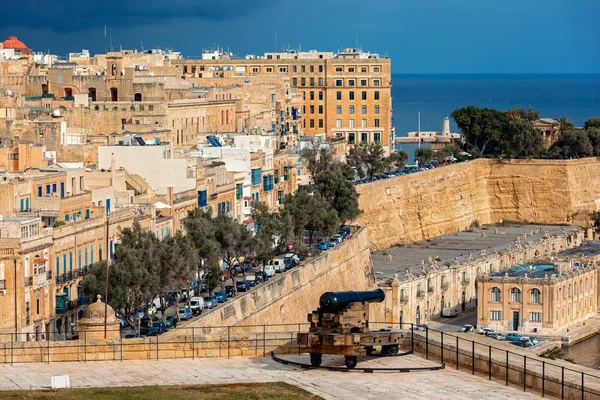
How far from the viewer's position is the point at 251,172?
7688cm

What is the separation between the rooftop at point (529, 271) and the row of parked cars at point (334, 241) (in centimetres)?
770

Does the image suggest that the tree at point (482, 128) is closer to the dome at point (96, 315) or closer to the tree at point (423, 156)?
the tree at point (423, 156)

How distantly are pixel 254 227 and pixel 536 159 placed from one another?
50024 mm

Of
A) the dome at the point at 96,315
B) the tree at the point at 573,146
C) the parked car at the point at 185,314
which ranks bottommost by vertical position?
the parked car at the point at 185,314

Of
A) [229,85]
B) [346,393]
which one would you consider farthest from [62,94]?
[346,393]

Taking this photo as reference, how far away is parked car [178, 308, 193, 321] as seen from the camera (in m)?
51.8

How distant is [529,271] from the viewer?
273 feet

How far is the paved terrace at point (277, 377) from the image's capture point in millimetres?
30156

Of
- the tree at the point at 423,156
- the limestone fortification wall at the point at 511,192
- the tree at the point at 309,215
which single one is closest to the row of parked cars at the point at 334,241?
the tree at the point at 309,215

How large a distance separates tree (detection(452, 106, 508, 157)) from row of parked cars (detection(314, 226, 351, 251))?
1713 inches

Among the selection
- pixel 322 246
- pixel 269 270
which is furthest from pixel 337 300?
pixel 322 246

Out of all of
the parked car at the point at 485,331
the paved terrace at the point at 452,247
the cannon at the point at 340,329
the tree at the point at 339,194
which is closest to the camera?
the cannon at the point at 340,329

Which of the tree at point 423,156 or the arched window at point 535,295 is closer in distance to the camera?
the arched window at point 535,295

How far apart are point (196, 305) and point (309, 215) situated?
2163cm
